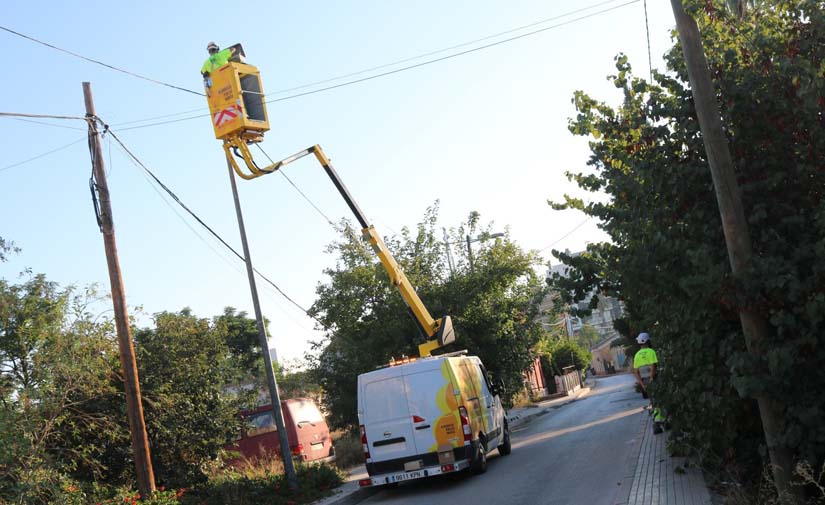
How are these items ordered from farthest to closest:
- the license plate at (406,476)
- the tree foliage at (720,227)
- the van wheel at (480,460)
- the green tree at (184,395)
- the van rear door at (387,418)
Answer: the green tree at (184,395), the van wheel at (480,460), the van rear door at (387,418), the license plate at (406,476), the tree foliage at (720,227)

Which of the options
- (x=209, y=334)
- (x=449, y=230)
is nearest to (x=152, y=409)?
(x=209, y=334)

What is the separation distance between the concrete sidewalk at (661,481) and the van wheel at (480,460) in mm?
2533

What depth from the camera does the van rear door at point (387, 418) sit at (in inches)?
519

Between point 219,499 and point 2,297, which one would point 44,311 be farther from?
point 219,499

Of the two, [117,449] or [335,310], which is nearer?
[117,449]

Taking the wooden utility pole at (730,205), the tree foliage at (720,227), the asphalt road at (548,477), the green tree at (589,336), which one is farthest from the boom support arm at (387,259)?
the green tree at (589,336)

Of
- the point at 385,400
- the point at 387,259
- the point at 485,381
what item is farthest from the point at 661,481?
the point at 387,259

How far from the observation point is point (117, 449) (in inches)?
544

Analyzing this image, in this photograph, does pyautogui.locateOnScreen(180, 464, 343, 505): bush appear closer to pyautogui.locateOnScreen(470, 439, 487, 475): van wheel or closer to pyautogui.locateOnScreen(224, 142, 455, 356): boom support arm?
pyautogui.locateOnScreen(470, 439, 487, 475): van wheel

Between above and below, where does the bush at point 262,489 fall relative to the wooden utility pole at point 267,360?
below

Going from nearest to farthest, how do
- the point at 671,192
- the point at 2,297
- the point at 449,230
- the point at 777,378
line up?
the point at 777,378
the point at 671,192
the point at 2,297
the point at 449,230

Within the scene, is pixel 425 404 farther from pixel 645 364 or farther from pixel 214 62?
pixel 214 62

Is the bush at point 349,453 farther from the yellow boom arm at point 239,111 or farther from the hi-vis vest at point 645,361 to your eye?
the yellow boom arm at point 239,111

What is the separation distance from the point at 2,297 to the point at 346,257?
12673 millimetres
